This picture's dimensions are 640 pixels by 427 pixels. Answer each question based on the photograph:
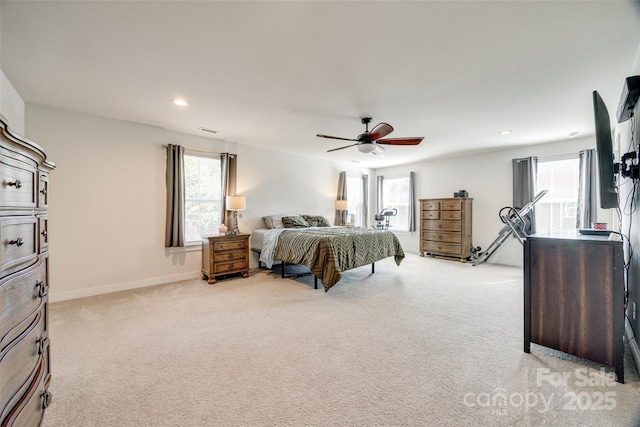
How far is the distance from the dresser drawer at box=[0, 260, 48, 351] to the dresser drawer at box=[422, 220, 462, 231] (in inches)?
243

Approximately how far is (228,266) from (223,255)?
20cm

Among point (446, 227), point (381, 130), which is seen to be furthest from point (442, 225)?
point (381, 130)

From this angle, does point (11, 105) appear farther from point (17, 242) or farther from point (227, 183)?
point (17, 242)

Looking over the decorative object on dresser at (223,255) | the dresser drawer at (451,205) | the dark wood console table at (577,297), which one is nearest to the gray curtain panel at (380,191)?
the dresser drawer at (451,205)

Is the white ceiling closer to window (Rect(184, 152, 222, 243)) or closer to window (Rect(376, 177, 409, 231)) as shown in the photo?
window (Rect(184, 152, 222, 243))

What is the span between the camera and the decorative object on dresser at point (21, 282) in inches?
33.9

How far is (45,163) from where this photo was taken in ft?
4.29

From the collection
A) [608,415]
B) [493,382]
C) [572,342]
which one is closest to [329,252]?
[493,382]

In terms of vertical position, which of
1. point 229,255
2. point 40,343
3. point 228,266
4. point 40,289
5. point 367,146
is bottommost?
point 228,266

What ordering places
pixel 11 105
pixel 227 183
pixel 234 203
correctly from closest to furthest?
pixel 11 105, pixel 234 203, pixel 227 183

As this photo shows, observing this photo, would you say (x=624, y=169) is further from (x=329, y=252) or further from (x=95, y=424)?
(x=95, y=424)

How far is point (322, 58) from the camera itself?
219cm

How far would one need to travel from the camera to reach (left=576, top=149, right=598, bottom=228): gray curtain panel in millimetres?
4289

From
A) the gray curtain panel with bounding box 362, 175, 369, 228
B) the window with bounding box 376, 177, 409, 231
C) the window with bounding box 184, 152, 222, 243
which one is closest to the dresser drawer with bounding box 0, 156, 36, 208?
the window with bounding box 184, 152, 222, 243
